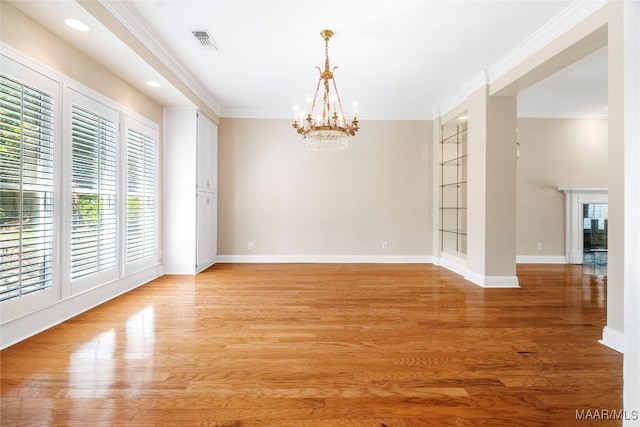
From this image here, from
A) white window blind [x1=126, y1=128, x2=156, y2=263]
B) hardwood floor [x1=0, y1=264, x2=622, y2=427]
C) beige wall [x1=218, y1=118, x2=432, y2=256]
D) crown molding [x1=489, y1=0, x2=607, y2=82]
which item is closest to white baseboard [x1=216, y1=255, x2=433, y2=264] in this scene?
beige wall [x1=218, y1=118, x2=432, y2=256]

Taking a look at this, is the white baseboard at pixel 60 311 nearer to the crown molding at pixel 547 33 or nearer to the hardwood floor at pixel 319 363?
the hardwood floor at pixel 319 363

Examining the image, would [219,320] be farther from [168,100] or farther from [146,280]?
[168,100]

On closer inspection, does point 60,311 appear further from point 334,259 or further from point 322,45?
point 334,259

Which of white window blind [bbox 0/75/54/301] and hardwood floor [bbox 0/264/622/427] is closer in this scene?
hardwood floor [bbox 0/264/622/427]

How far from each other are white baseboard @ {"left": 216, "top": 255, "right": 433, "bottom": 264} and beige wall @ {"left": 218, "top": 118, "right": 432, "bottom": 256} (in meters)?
0.08

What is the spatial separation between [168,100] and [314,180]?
2.68 m

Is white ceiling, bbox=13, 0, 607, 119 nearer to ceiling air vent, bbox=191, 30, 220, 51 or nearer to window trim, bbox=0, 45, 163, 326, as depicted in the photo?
ceiling air vent, bbox=191, 30, 220, 51

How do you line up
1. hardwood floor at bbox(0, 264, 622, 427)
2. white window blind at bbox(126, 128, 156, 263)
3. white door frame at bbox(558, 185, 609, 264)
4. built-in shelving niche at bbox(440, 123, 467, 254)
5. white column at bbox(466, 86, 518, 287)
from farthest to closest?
white door frame at bbox(558, 185, 609, 264) < built-in shelving niche at bbox(440, 123, 467, 254) < white column at bbox(466, 86, 518, 287) < white window blind at bbox(126, 128, 156, 263) < hardwood floor at bbox(0, 264, 622, 427)

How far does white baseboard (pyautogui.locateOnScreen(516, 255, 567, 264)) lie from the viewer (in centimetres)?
571

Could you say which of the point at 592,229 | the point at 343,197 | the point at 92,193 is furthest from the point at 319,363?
the point at 592,229

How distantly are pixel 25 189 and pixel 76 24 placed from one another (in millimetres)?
1387

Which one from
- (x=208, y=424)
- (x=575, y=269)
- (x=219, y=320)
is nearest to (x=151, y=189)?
(x=219, y=320)

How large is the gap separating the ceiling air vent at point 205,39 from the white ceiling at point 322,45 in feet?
0.20

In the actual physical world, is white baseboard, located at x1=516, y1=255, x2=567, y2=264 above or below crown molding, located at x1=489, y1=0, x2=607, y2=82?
below
